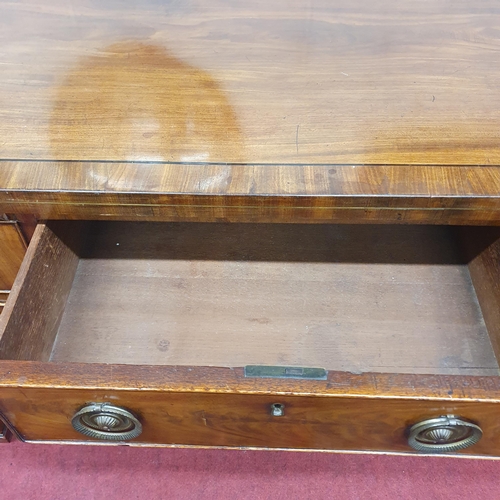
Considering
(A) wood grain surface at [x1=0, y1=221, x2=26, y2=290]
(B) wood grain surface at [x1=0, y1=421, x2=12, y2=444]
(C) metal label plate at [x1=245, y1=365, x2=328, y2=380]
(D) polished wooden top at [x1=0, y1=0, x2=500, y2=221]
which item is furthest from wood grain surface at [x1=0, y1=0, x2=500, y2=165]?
(B) wood grain surface at [x1=0, y1=421, x2=12, y2=444]

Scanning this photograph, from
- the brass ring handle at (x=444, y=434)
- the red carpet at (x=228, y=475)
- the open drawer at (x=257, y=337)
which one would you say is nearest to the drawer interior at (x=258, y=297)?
the open drawer at (x=257, y=337)

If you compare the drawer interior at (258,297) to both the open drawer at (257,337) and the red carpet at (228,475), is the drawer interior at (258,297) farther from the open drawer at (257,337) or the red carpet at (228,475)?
the red carpet at (228,475)

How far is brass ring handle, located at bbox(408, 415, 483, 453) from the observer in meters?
0.51

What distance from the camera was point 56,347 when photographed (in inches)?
26.7

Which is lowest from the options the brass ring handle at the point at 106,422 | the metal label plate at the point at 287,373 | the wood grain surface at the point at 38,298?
the brass ring handle at the point at 106,422

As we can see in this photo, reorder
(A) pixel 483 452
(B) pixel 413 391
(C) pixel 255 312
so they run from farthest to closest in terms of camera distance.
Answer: (C) pixel 255 312
(A) pixel 483 452
(B) pixel 413 391

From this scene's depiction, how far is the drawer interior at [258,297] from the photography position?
661 mm

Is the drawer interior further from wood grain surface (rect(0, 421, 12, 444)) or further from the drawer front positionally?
wood grain surface (rect(0, 421, 12, 444))

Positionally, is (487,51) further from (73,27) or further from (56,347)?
(56,347)

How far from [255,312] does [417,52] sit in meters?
0.45

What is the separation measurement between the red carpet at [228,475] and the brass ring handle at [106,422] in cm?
Answer: 19

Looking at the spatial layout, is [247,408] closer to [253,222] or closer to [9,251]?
[253,222]

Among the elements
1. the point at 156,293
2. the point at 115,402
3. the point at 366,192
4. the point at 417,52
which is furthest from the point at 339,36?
the point at 115,402

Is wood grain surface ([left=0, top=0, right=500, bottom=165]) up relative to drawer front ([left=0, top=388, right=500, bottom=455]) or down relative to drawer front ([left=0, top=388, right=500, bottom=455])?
up
